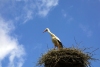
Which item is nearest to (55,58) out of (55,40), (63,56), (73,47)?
(63,56)

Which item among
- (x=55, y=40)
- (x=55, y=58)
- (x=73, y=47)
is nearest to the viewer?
(x=55, y=58)

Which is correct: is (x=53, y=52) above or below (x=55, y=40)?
below

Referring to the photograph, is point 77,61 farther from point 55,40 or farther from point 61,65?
point 55,40

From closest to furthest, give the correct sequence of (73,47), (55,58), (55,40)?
1. (55,58)
2. (73,47)
3. (55,40)

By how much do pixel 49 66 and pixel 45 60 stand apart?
0.23m

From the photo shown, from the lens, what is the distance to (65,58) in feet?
28.2

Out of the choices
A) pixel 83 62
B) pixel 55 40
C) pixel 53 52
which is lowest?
pixel 83 62

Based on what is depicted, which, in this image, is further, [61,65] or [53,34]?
[53,34]

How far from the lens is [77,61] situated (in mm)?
8742

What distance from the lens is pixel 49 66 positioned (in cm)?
874

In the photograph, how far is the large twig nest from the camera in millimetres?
8609

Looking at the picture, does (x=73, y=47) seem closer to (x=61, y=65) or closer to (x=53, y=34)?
(x=61, y=65)

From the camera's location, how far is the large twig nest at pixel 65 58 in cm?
861

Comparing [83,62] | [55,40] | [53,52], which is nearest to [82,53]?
[83,62]
